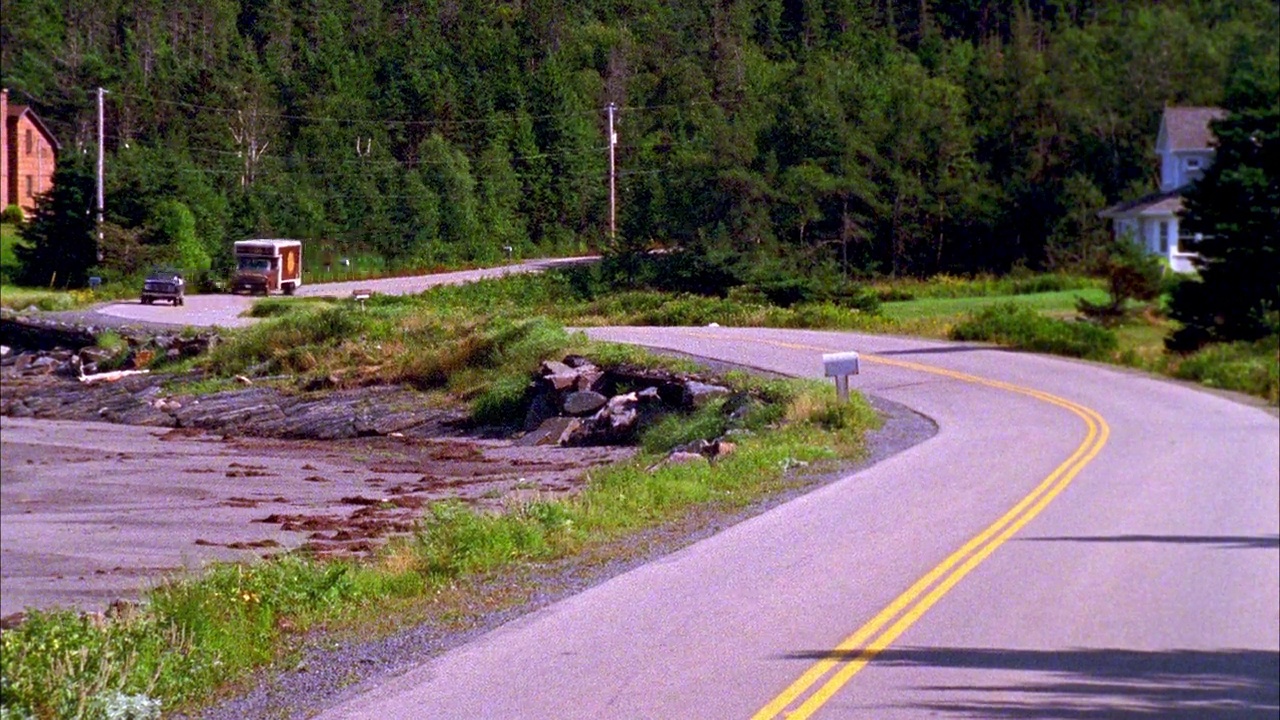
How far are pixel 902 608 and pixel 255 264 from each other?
16.7ft

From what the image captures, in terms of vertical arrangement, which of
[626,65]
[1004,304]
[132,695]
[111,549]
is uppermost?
[626,65]

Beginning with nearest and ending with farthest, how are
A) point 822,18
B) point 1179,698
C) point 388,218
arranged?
1. point 1179,698
2. point 388,218
3. point 822,18

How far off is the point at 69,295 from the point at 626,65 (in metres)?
5.06

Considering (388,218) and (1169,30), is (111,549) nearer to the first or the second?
(388,218)

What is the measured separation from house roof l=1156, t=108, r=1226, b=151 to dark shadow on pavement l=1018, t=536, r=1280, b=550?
6.46 metres

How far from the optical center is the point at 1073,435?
20.0 metres

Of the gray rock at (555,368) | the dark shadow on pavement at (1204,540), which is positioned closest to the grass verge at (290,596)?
the gray rock at (555,368)

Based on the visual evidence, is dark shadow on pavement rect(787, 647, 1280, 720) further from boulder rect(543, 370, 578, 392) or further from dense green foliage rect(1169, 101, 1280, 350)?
dense green foliage rect(1169, 101, 1280, 350)

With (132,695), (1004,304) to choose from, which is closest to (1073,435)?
(1004,304)

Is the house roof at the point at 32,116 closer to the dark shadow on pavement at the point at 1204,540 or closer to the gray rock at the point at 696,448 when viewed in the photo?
the gray rock at the point at 696,448

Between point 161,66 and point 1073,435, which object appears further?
point 1073,435

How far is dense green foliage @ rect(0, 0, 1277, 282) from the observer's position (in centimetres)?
913

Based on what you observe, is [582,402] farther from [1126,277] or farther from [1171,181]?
[1171,181]

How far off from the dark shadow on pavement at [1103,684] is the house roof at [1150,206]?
311 inches
